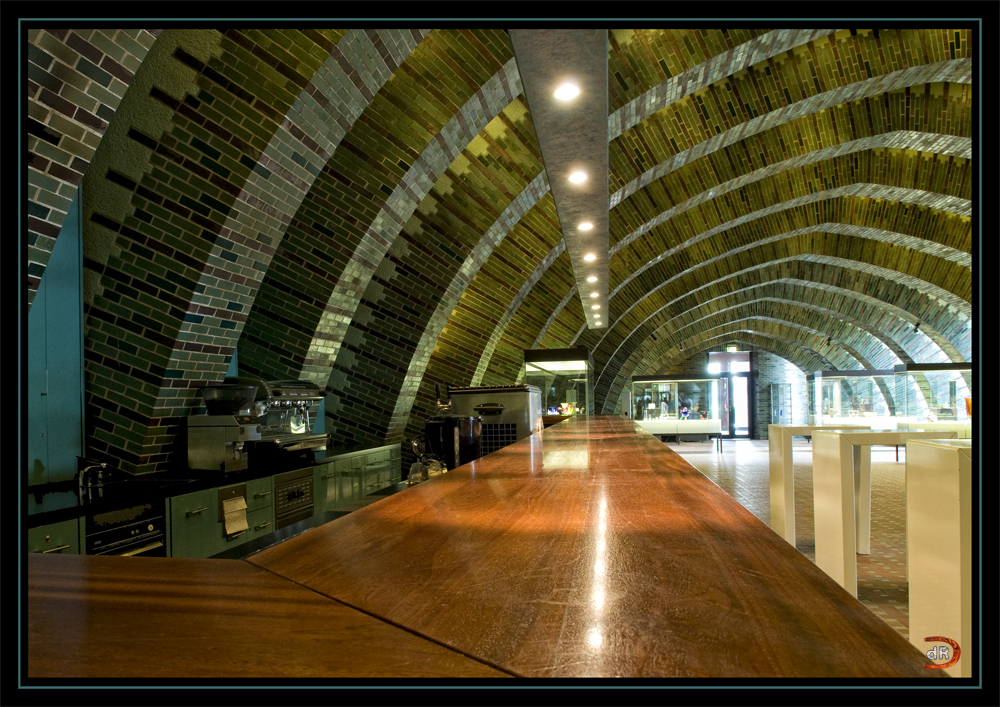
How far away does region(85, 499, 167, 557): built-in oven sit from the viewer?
9.61 feet

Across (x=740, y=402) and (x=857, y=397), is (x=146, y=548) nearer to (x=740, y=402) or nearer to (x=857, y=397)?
(x=857, y=397)

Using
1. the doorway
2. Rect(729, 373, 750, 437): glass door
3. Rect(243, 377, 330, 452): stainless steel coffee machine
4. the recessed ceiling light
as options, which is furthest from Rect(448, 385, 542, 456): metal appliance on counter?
Rect(729, 373, 750, 437): glass door

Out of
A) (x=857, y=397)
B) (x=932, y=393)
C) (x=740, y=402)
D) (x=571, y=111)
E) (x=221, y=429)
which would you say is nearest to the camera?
(x=571, y=111)

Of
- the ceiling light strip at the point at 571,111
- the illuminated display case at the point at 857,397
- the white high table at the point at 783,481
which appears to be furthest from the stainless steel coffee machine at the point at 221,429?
the illuminated display case at the point at 857,397

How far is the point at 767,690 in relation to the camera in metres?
0.50

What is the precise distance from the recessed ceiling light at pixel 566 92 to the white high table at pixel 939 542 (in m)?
1.90

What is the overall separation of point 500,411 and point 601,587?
4140 millimetres

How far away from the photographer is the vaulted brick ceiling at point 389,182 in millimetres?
3611

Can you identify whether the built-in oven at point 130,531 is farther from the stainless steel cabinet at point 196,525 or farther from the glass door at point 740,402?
the glass door at point 740,402

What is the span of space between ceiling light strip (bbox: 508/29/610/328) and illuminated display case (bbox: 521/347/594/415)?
649 cm

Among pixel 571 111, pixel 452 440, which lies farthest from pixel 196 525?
pixel 571 111

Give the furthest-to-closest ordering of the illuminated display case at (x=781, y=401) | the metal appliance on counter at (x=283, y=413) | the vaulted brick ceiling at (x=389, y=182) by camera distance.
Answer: the illuminated display case at (x=781, y=401) → the metal appliance on counter at (x=283, y=413) → the vaulted brick ceiling at (x=389, y=182)

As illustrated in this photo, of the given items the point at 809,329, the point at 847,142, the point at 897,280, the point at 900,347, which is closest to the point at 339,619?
the point at 847,142

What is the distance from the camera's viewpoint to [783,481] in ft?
18.0
